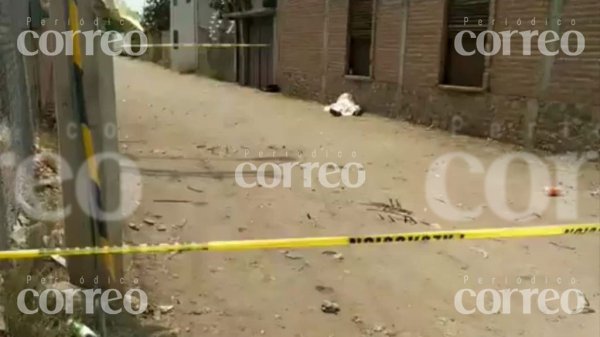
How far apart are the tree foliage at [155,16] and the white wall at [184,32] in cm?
382

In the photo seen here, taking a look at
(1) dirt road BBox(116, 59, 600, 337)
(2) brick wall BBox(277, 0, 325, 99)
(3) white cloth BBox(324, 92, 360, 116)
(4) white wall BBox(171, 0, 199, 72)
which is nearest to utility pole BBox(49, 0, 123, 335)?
(1) dirt road BBox(116, 59, 600, 337)

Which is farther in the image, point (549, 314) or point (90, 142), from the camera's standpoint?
point (549, 314)

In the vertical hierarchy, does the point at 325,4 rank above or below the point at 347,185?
above

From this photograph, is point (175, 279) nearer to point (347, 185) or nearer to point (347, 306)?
point (347, 306)

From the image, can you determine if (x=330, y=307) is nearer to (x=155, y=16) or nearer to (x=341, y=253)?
(x=341, y=253)

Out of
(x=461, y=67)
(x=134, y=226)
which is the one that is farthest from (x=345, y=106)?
(x=134, y=226)

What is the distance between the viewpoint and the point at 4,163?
3367mm

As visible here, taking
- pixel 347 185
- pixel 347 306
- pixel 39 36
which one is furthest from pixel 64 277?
pixel 347 185

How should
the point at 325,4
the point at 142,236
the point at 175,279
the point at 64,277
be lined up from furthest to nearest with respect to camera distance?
the point at 325,4, the point at 142,236, the point at 175,279, the point at 64,277

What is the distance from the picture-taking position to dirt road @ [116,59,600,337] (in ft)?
11.6

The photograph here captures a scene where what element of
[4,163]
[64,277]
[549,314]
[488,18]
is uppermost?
[488,18]

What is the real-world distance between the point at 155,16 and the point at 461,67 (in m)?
29.5

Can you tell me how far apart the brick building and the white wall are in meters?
13.3

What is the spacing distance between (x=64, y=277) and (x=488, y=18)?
8.13m
